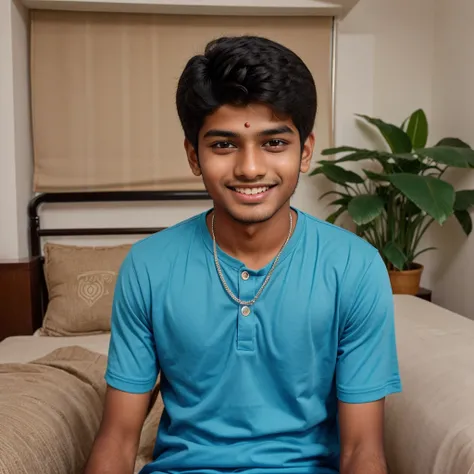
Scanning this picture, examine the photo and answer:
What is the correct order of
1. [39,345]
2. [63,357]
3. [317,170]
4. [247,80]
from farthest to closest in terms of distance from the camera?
[317,170]
[39,345]
[63,357]
[247,80]

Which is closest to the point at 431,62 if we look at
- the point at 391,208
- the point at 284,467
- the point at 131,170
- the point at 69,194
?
the point at 391,208

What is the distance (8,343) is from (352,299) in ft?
5.41

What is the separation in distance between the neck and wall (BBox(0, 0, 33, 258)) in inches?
65.5

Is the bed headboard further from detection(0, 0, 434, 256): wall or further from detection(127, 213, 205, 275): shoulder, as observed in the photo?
detection(127, 213, 205, 275): shoulder

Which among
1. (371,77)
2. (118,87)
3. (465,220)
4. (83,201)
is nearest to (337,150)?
(371,77)

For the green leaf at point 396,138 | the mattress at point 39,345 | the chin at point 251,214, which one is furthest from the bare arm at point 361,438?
the green leaf at point 396,138

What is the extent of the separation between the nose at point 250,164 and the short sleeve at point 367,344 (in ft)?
0.87

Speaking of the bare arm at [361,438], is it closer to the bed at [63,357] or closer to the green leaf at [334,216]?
the bed at [63,357]

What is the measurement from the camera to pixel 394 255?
8.22 ft

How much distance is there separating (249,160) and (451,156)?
1.57m

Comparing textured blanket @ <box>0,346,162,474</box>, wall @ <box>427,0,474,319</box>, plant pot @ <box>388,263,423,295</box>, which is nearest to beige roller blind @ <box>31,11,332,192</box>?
wall @ <box>427,0,474,319</box>

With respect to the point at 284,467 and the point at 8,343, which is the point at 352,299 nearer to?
the point at 284,467

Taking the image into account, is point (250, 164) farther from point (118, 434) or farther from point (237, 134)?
point (118, 434)

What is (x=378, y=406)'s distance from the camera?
3.34ft
